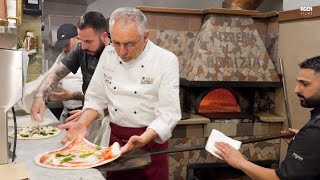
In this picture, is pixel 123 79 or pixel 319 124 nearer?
pixel 319 124

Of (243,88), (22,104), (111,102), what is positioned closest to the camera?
(111,102)

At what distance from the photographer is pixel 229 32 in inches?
153

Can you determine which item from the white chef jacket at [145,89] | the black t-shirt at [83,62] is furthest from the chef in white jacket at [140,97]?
the black t-shirt at [83,62]

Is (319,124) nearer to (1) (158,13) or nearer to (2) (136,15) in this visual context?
(2) (136,15)

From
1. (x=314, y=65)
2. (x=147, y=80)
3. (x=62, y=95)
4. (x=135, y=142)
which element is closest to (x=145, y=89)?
(x=147, y=80)

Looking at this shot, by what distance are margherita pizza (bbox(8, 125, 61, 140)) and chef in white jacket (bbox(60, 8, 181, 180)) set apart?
0.20 m

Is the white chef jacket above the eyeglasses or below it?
below

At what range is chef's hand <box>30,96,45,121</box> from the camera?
7.83 ft

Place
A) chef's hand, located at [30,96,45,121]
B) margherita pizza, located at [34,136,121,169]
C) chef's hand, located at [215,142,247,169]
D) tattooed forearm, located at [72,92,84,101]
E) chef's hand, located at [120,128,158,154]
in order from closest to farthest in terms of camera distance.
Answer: margherita pizza, located at [34,136,121,169] → chef's hand, located at [120,128,158,154] → chef's hand, located at [215,142,247,169] → chef's hand, located at [30,96,45,121] → tattooed forearm, located at [72,92,84,101]

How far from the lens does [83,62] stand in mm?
2746

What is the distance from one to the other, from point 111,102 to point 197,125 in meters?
1.72

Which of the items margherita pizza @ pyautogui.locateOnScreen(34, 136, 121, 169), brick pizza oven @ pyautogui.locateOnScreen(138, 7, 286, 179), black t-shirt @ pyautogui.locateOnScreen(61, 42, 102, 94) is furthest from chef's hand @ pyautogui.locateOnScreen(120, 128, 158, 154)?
brick pizza oven @ pyautogui.locateOnScreen(138, 7, 286, 179)

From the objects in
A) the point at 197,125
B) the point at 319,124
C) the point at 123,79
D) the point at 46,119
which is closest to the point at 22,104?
the point at 46,119

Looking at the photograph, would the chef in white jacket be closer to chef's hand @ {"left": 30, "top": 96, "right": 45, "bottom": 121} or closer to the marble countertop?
the marble countertop
